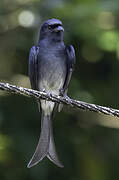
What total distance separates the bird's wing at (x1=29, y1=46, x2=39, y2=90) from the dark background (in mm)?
626

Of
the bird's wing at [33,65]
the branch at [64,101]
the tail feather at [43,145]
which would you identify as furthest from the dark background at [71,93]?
the branch at [64,101]

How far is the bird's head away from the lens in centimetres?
525

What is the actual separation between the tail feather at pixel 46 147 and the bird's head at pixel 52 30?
840 mm

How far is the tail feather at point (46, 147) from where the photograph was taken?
4883 millimetres

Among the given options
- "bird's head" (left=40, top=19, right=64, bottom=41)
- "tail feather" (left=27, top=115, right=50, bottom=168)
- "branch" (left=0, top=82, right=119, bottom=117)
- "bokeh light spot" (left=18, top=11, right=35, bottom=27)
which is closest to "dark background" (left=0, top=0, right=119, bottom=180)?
"bokeh light spot" (left=18, top=11, right=35, bottom=27)

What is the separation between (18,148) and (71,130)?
0.75 meters

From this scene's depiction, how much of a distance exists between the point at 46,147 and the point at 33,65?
0.85 m

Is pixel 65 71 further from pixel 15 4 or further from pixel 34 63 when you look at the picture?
pixel 15 4

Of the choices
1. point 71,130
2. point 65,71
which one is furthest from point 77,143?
point 65,71

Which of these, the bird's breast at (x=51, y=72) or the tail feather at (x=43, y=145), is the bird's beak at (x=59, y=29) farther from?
the tail feather at (x=43, y=145)

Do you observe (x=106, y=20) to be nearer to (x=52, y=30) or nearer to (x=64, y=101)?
(x=52, y=30)

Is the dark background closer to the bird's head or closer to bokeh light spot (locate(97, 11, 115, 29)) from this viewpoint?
bokeh light spot (locate(97, 11, 115, 29))

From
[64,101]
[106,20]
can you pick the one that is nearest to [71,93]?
[106,20]

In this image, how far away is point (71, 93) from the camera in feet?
19.7
